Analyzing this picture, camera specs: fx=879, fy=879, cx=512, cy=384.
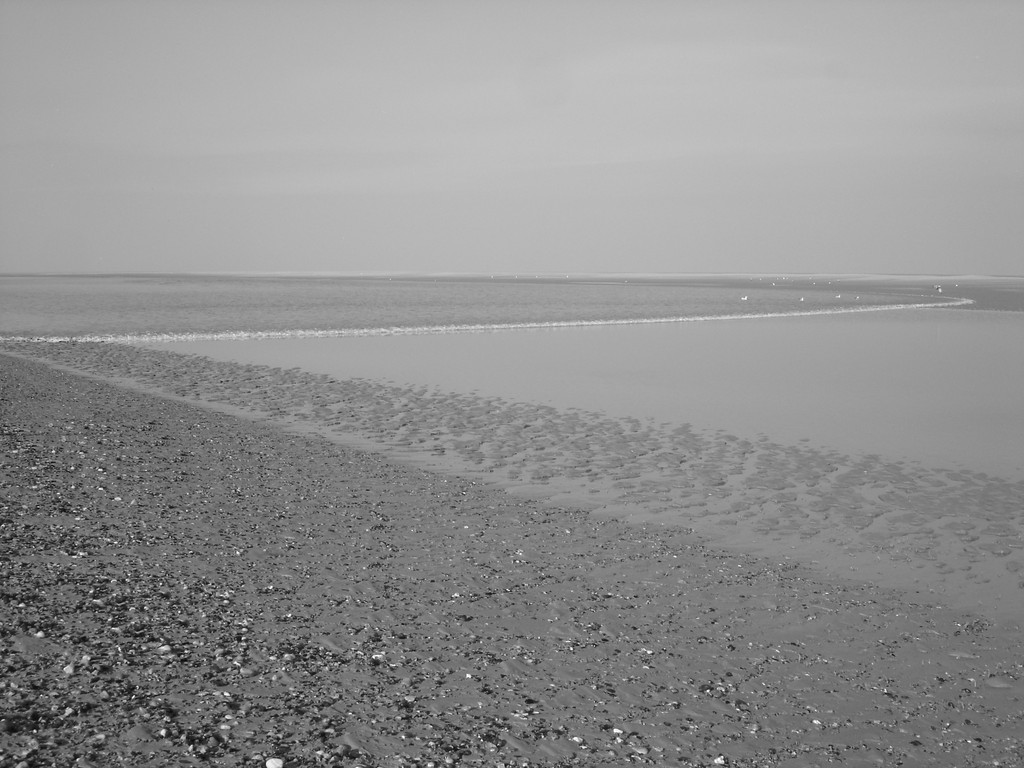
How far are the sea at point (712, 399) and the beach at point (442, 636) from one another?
617mm

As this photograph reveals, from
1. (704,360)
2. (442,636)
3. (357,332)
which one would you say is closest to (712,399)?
(704,360)

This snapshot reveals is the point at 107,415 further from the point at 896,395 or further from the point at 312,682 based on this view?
the point at 896,395

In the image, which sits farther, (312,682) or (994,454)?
(994,454)

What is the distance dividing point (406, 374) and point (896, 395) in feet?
46.7

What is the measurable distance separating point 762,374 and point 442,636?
73.6 ft

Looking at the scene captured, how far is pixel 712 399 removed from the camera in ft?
76.8

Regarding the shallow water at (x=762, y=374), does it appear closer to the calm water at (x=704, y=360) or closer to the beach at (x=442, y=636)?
the calm water at (x=704, y=360)

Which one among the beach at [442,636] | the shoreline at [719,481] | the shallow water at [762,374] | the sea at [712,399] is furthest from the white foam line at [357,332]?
the beach at [442,636]

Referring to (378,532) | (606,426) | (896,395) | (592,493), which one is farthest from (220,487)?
(896,395)

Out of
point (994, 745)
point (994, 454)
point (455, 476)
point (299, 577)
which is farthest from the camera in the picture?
point (994, 454)

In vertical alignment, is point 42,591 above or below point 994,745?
above

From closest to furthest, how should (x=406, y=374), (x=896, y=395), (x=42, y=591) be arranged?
(x=42, y=591)
(x=896, y=395)
(x=406, y=374)

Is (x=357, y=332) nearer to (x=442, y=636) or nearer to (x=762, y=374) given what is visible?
(x=762, y=374)

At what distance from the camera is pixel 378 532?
11.4m
